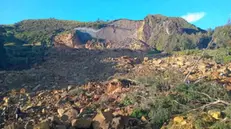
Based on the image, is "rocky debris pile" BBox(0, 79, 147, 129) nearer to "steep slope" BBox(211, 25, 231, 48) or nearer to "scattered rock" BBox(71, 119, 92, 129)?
"scattered rock" BBox(71, 119, 92, 129)

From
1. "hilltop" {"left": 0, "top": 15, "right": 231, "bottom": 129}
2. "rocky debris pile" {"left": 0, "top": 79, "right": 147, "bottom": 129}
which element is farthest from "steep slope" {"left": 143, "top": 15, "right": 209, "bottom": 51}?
"rocky debris pile" {"left": 0, "top": 79, "right": 147, "bottom": 129}

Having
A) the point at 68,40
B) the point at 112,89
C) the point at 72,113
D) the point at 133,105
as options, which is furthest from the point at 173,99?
the point at 68,40

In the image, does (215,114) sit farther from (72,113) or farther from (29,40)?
(29,40)

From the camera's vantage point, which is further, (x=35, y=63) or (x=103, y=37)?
(x=103, y=37)

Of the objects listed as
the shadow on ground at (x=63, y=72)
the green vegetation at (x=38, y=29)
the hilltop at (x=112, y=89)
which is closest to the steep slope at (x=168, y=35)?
the hilltop at (x=112, y=89)

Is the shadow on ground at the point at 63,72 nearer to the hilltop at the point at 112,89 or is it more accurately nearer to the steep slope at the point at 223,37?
the hilltop at the point at 112,89

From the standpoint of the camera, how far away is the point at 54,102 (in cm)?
940

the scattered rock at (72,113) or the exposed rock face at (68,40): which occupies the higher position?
the exposed rock face at (68,40)

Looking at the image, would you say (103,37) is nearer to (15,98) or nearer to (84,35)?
(84,35)

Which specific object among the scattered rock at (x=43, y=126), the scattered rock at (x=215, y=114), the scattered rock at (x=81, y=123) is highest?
the scattered rock at (x=215, y=114)

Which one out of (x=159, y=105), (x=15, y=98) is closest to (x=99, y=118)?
(x=159, y=105)

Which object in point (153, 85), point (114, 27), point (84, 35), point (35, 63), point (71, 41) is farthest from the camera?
point (114, 27)

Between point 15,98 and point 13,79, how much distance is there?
188 inches

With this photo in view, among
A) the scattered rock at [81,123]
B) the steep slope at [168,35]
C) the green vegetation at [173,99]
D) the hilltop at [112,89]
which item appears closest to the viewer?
the scattered rock at [81,123]
